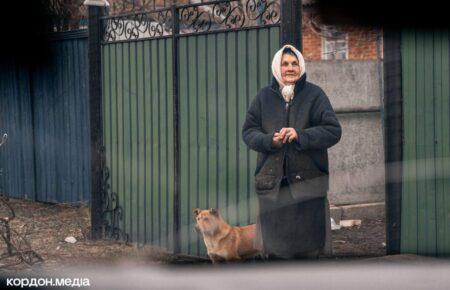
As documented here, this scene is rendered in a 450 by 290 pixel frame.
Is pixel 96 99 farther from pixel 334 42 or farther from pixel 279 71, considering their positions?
pixel 334 42

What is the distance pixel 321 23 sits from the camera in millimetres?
14391

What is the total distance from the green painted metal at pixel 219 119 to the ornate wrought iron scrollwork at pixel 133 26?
41cm

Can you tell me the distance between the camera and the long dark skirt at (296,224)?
20.4ft

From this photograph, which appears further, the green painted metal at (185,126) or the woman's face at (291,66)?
the green painted metal at (185,126)

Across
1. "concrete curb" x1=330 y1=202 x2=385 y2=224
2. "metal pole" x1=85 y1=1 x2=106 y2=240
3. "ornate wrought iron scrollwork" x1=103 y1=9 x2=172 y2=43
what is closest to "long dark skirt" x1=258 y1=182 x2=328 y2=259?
"ornate wrought iron scrollwork" x1=103 y1=9 x2=172 y2=43

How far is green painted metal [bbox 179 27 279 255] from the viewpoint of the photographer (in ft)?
23.9

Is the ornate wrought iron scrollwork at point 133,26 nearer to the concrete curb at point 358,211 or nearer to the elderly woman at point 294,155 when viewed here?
the elderly woman at point 294,155

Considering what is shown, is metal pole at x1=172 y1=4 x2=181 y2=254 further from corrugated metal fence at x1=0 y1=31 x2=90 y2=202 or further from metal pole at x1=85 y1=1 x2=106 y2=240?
corrugated metal fence at x1=0 y1=31 x2=90 y2=202

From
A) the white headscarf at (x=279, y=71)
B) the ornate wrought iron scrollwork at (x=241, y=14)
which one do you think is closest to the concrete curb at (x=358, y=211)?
the ornate wrought iron scrollwork at (x=241, y=14)

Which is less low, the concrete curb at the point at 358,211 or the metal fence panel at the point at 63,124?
the metal fence panel at the point at 63,124

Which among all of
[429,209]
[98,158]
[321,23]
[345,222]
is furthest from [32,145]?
[429,209]

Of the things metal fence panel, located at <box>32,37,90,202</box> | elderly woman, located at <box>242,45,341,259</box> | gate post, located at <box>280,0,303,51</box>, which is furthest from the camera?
metal fence panel, located at <box>32,37,90,202</box>

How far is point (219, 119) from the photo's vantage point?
764cm

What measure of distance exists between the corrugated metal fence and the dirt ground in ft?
1.35
